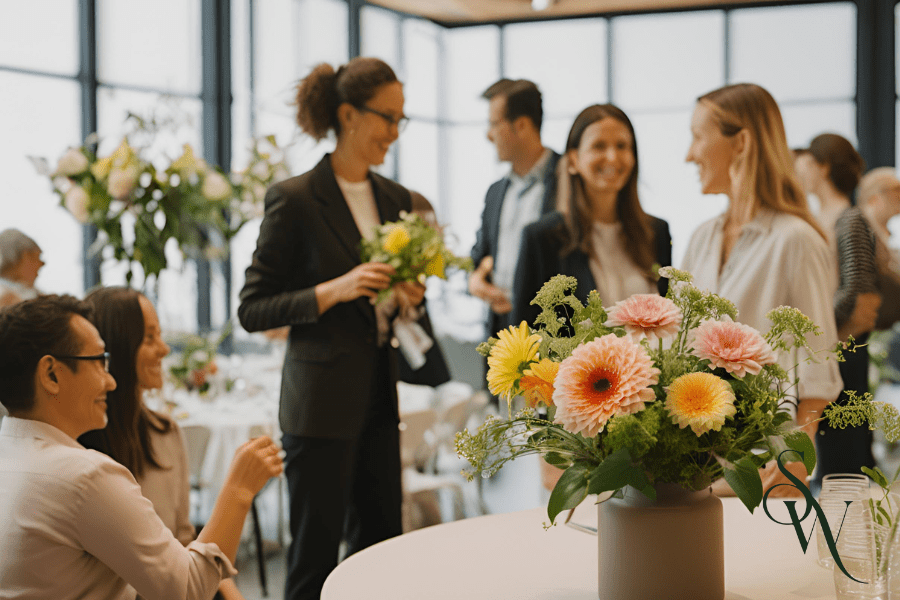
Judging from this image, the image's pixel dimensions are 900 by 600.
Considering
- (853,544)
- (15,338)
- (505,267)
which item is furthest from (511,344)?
(505,267)

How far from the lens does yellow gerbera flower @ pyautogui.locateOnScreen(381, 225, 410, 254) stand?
101 inches

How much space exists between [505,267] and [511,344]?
7.70 feet

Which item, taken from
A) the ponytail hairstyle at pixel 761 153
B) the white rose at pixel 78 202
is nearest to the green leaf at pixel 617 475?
the ponytail hairstyle at pixel 761 153

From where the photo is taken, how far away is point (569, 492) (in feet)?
3.67

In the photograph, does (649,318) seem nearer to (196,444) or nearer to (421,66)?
(196,444)

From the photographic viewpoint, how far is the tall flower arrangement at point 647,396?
109 centimetres

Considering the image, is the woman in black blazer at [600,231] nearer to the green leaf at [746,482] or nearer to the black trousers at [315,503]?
the black trousers at [315,503]

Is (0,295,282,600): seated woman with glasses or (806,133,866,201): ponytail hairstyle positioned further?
(806,133,866,201): ponytail hairstyle

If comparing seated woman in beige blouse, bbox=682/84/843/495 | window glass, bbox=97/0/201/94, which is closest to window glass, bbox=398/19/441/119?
window glass, bbox=97/0/201/94

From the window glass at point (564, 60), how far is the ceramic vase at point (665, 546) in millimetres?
8099

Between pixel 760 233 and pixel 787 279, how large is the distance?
0.15 metres

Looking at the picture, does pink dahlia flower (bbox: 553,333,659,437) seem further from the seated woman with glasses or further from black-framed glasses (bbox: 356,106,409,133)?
black-framed glasses (bbox: 356,106,409,133)

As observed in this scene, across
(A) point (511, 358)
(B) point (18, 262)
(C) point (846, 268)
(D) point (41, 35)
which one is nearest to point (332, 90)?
(A) point (511, 358)

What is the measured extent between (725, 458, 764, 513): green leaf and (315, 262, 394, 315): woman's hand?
4.86 ft
